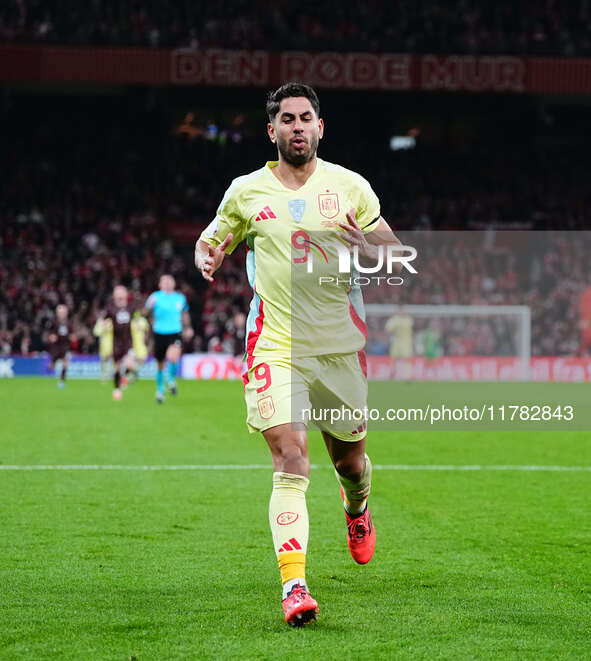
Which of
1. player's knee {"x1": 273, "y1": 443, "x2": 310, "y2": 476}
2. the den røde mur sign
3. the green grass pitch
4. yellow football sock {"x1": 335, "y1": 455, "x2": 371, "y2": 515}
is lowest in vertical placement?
the green grass pitch

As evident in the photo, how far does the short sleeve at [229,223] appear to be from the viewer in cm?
521

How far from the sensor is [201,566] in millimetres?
5691

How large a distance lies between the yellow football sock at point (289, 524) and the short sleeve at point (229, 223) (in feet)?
3.97

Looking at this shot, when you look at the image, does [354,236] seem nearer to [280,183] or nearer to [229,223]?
[280,183]

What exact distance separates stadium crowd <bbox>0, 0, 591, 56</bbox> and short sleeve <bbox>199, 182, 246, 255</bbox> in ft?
90.7

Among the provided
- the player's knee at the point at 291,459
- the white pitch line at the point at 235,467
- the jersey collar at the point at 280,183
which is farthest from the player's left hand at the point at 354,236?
the white pitch line at the point at 235,467

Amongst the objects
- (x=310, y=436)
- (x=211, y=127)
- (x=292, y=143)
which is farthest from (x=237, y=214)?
(x=211, y=127)

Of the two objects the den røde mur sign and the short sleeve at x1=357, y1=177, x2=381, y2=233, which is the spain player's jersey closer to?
the short sleeve at x1=357, y1=177, x2=381, y2=233

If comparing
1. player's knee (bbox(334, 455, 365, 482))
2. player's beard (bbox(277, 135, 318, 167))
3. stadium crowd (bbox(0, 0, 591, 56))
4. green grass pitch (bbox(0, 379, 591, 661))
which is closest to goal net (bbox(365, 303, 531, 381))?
stadium crowd (bbox(0, 0, 591, 56))

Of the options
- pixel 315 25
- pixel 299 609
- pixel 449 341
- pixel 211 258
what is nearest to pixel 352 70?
pixel 315 25

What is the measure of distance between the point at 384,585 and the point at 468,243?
85.0ft

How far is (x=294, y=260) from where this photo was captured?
509cm

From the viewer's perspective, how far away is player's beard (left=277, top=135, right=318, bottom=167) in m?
5.09

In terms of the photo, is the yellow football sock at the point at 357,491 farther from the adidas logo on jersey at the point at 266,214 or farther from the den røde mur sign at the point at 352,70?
the den røde mur sign at the point at 352,70
